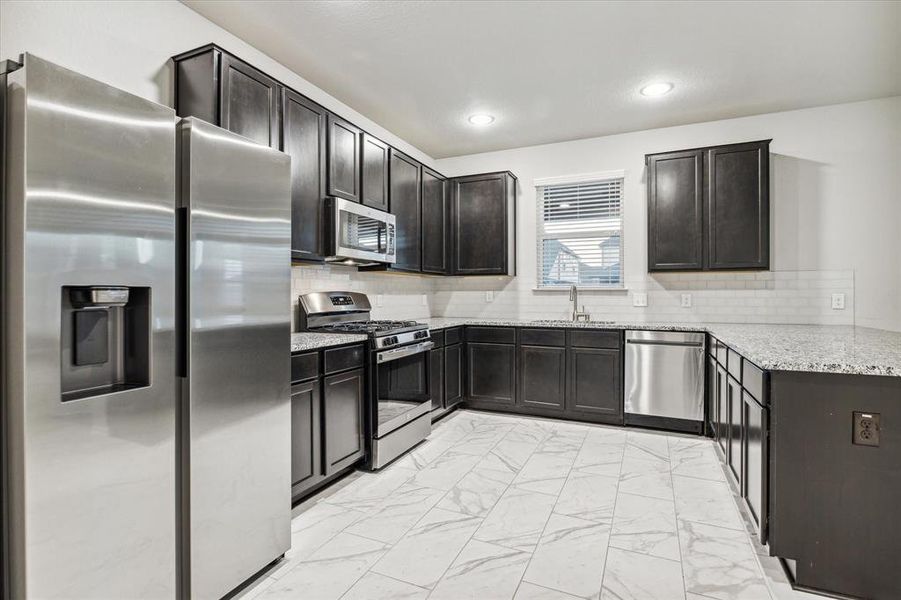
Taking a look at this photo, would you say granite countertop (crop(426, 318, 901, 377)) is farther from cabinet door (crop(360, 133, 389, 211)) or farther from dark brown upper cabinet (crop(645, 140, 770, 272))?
cabinet door (crop(360, 133, 389, 211))

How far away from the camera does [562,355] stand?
410 centimetres

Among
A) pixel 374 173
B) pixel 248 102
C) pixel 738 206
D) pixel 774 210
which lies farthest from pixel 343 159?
pixel 774 210

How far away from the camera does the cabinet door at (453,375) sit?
13.5 feet

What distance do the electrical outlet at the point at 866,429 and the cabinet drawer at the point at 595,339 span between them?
2176mm

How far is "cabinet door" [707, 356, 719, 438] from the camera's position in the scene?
3.32m

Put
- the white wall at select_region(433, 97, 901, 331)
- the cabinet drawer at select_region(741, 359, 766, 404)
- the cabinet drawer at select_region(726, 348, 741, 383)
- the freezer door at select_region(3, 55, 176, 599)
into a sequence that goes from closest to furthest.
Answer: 1. the freezer door at select_region(3, 55, 176, 599)
2. the cabinet drawer at select_region(741, 359, 766, 404)
3. the cabinet drawer at select_region(726, 348, 741, 383)
4. the white wall at select_region(433, 97, 901, 331)

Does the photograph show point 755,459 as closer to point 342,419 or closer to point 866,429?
point 866,429

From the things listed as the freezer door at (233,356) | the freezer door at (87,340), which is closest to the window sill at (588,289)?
the freezer door at (233,356)

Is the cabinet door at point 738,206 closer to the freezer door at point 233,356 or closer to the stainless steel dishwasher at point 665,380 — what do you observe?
the stainless steel dishwasher at point 665,380

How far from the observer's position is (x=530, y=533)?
2.21 metres

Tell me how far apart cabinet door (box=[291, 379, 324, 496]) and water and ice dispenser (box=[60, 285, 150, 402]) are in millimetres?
962

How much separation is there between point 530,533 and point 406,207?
2.78 m

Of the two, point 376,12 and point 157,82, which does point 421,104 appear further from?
point 157,82

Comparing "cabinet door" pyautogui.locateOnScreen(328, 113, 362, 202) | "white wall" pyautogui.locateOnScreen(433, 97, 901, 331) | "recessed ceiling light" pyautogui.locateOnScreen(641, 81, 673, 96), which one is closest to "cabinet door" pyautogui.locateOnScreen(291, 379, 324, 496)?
"cabinet door" pyautogui.locateOnScreen(328, 113, 362, 202)
